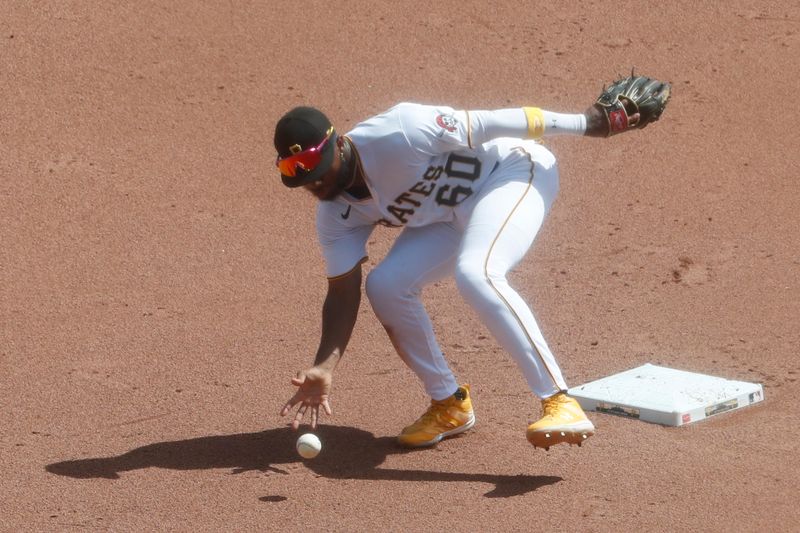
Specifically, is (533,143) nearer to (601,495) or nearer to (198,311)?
(601,495)

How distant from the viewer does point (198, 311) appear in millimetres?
7203

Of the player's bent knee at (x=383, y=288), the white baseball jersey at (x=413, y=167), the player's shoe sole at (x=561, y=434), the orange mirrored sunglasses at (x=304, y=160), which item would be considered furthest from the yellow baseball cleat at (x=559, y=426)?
the orange mirrored sunglasses at (x=304, y=160)

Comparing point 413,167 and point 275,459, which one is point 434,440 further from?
point 413,167

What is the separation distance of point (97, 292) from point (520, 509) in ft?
11.5

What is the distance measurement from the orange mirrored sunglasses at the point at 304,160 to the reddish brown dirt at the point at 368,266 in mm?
1293

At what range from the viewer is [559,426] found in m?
4.91

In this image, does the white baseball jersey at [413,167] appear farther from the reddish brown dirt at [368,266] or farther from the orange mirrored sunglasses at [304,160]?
the reddish brown dirt at [368,266]

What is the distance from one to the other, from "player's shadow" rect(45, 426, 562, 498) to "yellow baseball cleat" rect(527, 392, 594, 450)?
0.23 metres

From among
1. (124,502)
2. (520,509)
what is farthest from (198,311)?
(520,509)

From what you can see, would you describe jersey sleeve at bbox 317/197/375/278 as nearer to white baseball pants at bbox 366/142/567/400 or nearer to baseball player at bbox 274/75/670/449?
baseball player at bbox 274/75/670/449

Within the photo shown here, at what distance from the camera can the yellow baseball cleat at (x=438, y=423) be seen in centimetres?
557

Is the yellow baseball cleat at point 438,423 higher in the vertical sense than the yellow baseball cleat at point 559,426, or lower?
lower

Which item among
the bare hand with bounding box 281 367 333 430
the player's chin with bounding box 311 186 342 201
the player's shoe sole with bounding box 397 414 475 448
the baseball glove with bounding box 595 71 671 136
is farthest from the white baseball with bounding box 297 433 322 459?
the baseball glove with bounding box 595 71 671 136

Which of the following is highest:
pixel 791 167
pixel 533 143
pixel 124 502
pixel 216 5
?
pixel 216 5
